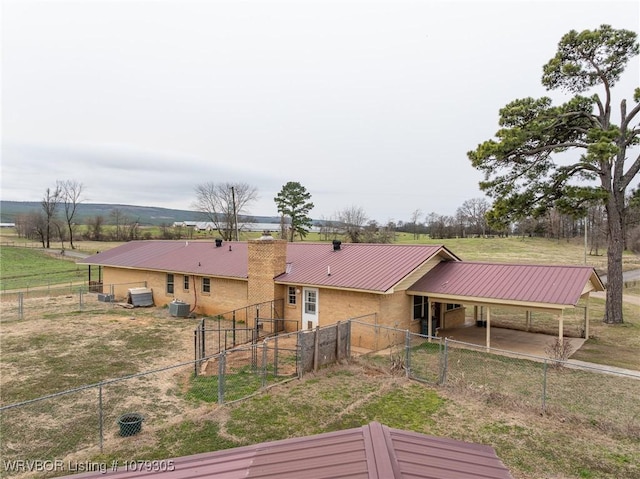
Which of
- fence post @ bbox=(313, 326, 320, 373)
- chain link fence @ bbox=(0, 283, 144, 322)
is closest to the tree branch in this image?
fence post @ bbox=(313, 326, 320, 373)

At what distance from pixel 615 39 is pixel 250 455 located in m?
25.4

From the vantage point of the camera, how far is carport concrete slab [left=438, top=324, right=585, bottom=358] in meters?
16.0

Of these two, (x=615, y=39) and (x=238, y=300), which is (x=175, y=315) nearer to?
(x=238, y=300)

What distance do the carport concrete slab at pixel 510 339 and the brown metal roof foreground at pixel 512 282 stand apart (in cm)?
225

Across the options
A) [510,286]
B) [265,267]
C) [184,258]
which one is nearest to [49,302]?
[184,258]

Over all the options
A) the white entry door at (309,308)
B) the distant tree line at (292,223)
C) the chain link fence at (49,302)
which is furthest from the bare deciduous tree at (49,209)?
the white entry door at (309,308)

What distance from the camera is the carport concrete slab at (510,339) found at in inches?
631

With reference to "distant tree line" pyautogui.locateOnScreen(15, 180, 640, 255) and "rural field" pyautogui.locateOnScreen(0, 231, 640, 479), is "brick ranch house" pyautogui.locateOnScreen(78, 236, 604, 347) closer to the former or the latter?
"rural field" pyautogui.locateOnScreen(0, 231, 640, 479)

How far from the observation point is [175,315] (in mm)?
23031

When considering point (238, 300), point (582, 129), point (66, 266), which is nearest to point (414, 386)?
point (238, 300)

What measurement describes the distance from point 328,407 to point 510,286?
10227mm

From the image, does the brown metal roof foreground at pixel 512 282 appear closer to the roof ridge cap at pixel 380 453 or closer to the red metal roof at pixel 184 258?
the red metal roof at pixel 184 258

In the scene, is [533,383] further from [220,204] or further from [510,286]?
[220,204]

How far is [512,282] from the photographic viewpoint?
16.5m
